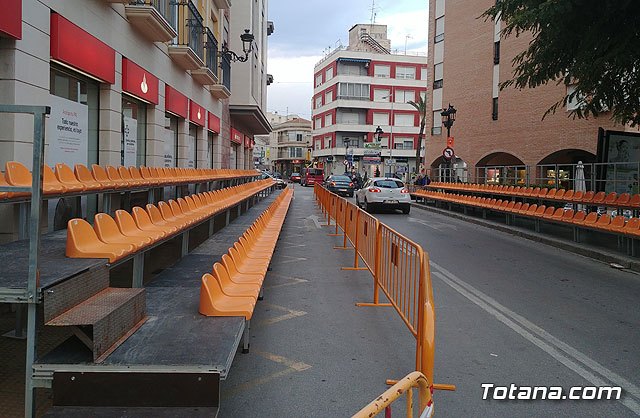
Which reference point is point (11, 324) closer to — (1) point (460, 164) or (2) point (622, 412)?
(2) point (622, 412)

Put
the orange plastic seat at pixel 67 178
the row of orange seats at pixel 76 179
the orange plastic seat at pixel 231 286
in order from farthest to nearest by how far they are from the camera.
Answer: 1. the orange plastic seat at pixel 67 178
2. the row of orange seats at pixel 76 179
3. the orange plastic seat at pixel 231 286

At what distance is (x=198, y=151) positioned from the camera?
810 inches

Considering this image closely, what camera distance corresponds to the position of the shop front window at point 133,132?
12.1m

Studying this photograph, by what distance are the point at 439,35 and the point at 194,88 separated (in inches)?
1134

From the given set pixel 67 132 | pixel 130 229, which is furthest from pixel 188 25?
pixel 130 229

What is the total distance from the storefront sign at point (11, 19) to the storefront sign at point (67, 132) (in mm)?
1454

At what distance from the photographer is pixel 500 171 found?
26859mm

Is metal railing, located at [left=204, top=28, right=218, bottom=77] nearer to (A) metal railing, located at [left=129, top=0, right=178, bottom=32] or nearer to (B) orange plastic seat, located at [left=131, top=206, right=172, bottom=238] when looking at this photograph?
(A) metal railing, located at [left=129, top=0, right=178, bottom=32]

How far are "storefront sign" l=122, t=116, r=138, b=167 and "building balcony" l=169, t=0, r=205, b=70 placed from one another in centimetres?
318

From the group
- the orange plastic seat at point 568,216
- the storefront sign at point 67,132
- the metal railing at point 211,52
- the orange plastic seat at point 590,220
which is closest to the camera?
the storefront sign at point 67,132

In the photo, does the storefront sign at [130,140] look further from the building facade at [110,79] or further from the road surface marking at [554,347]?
the road surface marking at [554,347]

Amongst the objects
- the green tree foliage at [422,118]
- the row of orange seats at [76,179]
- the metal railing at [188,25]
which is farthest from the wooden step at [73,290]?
the green tree foliage at [422,118]

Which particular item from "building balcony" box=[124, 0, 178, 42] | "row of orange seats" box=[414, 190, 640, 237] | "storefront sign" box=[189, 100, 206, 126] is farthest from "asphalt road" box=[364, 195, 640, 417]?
"storefront sign" box=[189, 100, 206, 126]

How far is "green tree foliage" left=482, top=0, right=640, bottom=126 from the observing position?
33.7ft
